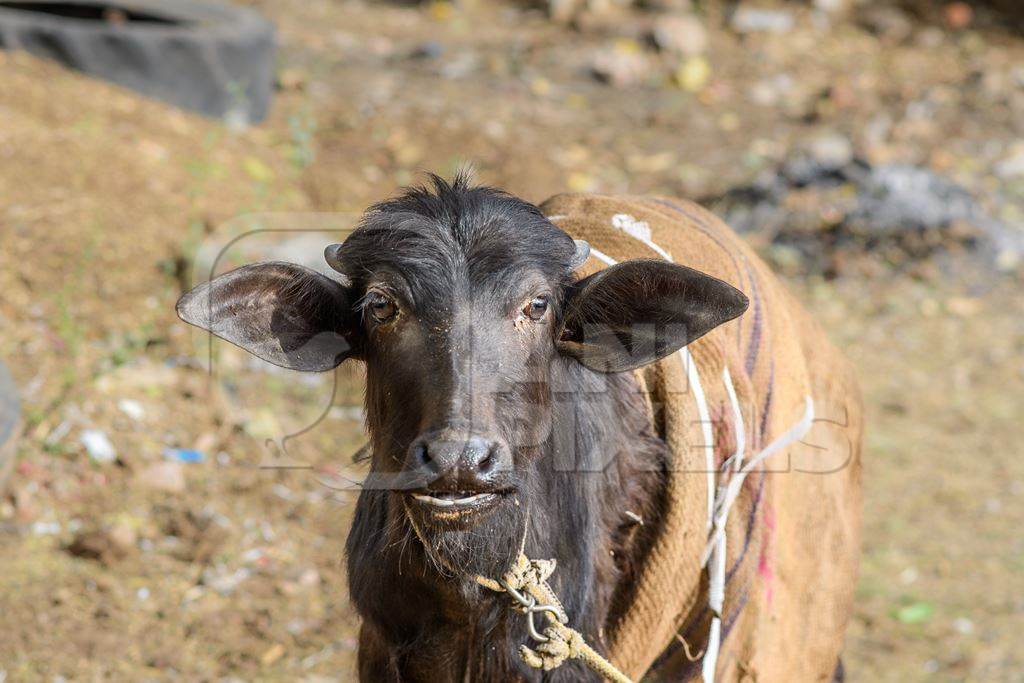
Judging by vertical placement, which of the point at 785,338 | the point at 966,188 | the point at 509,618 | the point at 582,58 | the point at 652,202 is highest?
the point at 582,58

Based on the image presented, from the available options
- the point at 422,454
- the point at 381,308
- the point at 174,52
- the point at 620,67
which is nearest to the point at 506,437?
the point at 422,454

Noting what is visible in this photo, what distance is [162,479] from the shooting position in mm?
4516

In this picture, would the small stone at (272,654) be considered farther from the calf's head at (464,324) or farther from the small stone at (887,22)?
the small stone at (887,22)

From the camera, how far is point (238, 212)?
6.42 metres

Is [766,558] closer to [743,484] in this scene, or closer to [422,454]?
[743,484]

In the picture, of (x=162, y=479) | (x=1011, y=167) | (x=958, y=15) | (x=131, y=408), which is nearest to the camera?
(x=162, y=479)

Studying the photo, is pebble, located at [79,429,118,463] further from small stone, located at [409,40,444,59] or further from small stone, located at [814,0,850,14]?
small stone, located at [814,0,850,14]

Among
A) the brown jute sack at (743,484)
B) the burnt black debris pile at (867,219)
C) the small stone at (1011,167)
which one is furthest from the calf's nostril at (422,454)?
the small stone at (1011,167)

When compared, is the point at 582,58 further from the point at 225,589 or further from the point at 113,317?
the point at 225,589

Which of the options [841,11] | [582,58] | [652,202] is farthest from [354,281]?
[841,11]

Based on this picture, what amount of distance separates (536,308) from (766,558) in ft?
2.88

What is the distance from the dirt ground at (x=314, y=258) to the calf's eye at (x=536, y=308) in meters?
0.62

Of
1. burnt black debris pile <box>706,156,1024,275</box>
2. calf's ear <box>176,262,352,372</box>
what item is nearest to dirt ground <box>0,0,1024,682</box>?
burnt black debris pile <box>706,156,1024,275</box>

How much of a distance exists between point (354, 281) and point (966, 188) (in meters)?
6.49
